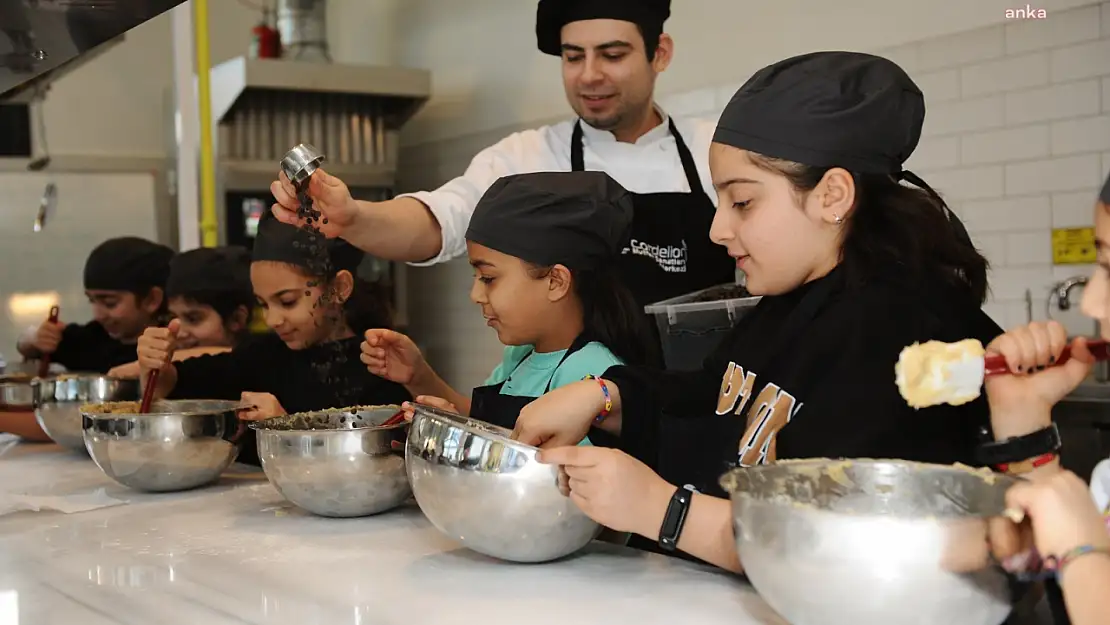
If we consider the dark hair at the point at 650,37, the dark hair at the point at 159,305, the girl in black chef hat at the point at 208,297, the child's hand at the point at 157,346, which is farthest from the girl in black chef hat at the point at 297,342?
the dark hair at the point at 159,305

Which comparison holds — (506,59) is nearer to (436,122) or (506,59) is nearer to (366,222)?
(436,122)

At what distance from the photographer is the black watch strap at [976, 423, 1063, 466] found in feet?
3.05

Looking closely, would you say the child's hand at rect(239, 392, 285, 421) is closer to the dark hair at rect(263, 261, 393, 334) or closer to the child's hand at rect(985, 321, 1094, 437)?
the dark hair at rect(263, 261, 393, 334)

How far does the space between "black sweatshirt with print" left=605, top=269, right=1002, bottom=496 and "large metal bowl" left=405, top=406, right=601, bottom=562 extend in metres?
0.17

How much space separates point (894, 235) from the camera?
1170 millimetres

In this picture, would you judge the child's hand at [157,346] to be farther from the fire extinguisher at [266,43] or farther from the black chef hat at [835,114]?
the fire extinguisher at [266,43]

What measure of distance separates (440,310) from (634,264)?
9.17 feet

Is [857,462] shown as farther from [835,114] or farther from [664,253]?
[664,253]

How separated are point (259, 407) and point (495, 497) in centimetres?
85

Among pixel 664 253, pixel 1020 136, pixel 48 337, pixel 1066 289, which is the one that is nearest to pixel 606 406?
pixel 664 253

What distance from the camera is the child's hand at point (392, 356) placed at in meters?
1.93

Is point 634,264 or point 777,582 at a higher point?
point 634,264

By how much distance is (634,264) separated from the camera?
200 centimetres

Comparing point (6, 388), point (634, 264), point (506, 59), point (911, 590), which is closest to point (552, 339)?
point (634, 264)
